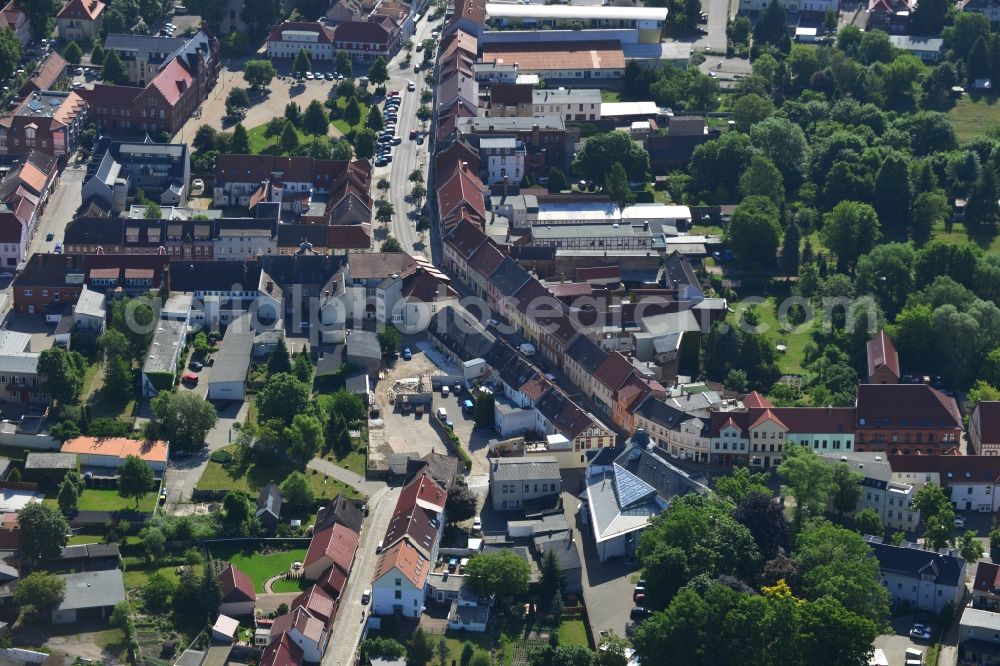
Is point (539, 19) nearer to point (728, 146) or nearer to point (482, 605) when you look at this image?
point (728, 146)

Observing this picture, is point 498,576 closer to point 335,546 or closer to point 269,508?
point 335,546

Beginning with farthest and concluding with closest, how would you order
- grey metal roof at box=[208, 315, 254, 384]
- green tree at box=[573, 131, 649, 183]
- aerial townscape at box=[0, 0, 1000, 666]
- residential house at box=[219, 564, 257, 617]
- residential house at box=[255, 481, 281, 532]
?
green tree at box=[573, 131, 649, 183] → grey metal roof at box=[208, 315, 254, 384] → residential house at box=[255, 481, 281, 532] → aerial townscape at box=[0, 0, 1000, 666] → residential house at box=[219, 564, 257, 617]

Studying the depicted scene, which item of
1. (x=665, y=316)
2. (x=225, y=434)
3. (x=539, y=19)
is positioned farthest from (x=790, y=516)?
(x=539, y=19)

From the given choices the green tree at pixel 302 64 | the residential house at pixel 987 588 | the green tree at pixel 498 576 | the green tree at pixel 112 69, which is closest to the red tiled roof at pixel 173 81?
the green tree at pixel 112 69

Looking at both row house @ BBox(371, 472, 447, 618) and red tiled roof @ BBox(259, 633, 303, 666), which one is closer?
red tiled roof @ BBox(259, 633, 303, 666)

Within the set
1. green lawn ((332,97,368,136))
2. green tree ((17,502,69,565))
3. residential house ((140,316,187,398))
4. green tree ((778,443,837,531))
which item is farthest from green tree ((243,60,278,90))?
green tree ((778,443,837,531))

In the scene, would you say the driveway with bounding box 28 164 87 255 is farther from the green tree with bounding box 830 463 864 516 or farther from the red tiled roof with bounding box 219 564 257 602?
the green tree with bounding box 830 463 864 516
